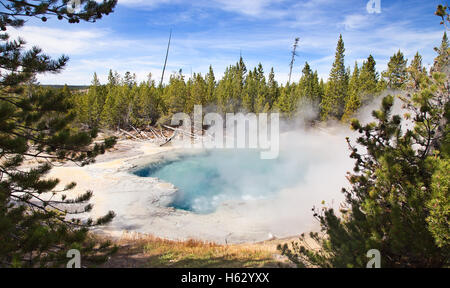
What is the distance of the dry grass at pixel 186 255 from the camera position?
829 centimetres

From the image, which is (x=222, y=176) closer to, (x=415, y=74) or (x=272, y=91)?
(x=415, y=74)

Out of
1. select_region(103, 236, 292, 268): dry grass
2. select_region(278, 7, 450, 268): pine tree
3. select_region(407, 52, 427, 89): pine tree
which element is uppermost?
select_region(407, 52, 427, 89): pine tree

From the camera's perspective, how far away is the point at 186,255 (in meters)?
9.21

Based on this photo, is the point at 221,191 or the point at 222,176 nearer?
the point at 221,191

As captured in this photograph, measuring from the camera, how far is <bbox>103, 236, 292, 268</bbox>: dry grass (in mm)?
8289

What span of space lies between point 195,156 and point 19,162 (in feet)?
80.2

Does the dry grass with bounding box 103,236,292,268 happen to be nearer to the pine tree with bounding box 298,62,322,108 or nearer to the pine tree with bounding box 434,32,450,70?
the pine tree with bounding box 434,32,450,70

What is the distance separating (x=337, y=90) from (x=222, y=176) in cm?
2772

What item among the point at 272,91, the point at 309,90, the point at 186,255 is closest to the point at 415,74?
the point at 186,255

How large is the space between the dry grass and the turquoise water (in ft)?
19.6

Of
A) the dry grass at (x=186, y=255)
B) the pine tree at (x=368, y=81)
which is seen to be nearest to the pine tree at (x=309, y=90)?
the pine tree at (x=368, y=81)

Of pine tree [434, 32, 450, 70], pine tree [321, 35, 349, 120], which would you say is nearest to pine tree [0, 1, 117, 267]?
pine tree [434, 32, 450, 70]
